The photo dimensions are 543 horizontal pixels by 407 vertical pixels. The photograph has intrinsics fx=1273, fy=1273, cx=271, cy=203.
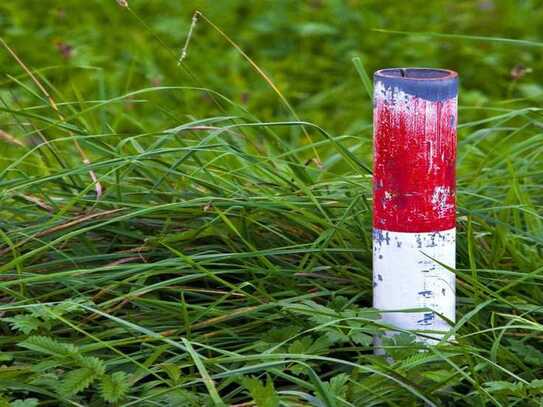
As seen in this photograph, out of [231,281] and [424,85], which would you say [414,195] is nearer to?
[424,85]

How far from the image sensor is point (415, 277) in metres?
2.21

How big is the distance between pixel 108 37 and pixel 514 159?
2801mm

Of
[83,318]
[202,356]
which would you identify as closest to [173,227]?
[83,318]

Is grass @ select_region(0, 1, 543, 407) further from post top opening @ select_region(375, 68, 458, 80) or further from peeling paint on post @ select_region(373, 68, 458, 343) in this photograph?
post top opening @ select_region(375, 68, 458, 80)

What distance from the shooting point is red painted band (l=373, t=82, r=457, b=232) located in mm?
2164

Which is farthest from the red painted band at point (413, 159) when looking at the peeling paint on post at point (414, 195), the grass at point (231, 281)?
the grass at point (231, 281)

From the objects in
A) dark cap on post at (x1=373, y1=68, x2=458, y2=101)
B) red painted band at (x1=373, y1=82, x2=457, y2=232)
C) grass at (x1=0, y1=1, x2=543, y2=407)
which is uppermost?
dark cap on post at (x1=373, y1=68, x2=458, y2=101)

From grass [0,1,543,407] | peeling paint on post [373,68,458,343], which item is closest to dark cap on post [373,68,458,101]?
peeling paint on post [373,68,458,343]

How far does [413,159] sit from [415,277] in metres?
0.21

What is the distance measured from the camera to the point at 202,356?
6.91ft

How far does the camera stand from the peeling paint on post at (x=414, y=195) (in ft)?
7.09

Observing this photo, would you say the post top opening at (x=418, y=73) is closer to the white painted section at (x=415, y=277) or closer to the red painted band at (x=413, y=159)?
the red painted band at (x=413, y=159)

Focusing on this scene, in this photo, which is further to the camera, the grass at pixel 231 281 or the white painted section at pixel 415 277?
the white painted section at pixel 415 277

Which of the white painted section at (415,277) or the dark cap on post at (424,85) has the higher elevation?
the dark cap on post at (424,85)
